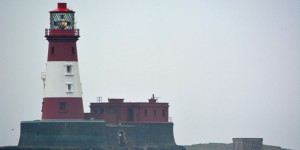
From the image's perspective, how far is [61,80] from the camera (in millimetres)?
99438

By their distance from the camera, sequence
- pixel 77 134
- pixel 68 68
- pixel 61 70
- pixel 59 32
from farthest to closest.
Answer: pixel 68 68 → pixel 61 70 → pixel 59 32 → pixel 77 134

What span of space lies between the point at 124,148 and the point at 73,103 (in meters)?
5.16

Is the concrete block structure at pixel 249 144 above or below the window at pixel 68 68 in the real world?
below

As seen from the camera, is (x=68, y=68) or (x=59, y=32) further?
(x=68, y=68)

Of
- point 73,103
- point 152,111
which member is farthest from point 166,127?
point 73,103

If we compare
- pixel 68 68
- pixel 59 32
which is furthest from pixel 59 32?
pixel 68 68

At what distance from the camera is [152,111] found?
106 m

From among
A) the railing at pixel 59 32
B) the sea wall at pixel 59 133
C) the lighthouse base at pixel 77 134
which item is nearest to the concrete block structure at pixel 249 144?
the lighthouse base at pixel 77 134

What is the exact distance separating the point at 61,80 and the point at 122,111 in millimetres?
A: 7470

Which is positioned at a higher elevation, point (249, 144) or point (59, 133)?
point (249, 144)

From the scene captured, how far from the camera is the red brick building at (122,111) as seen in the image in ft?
344

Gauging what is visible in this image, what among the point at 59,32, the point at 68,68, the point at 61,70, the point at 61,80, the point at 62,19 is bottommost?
the point at 61,80

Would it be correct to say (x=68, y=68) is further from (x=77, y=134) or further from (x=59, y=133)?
(x=59, y=133)

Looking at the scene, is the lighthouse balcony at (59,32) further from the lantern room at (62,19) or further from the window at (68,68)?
the window at (68,68)
